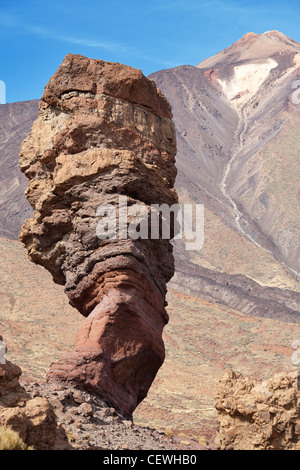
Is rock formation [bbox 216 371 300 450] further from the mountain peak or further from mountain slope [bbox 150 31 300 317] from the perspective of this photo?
the mountain peak

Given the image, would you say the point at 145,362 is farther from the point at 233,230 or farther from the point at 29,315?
the point at 233,230

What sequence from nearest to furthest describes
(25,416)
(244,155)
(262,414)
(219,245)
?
(25,416), (262,414), (219,245), (244,155)

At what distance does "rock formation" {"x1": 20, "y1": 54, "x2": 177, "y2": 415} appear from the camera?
14.0 metres

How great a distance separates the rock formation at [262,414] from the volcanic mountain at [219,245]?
12.3 m

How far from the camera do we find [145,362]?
47.9 feet

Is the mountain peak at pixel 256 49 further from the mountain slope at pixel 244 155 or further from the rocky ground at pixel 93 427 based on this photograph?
the rocky ground at pixel 93 427

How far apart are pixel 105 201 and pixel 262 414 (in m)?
6.80

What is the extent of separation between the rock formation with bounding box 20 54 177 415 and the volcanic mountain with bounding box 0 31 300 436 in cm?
851

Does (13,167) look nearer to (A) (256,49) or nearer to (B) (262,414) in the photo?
(A) (256,49)

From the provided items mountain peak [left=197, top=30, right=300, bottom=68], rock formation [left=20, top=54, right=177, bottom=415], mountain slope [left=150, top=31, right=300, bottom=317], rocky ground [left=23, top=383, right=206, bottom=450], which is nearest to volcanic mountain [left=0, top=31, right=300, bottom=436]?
mountain slope [left=150, top=31, right=300, bottom=317]

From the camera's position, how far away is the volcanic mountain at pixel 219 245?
38.2 m

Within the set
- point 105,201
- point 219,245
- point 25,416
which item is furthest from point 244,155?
point 25,416

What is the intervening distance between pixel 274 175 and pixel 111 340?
9084 centimetres

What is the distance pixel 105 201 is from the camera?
14.8 metres
